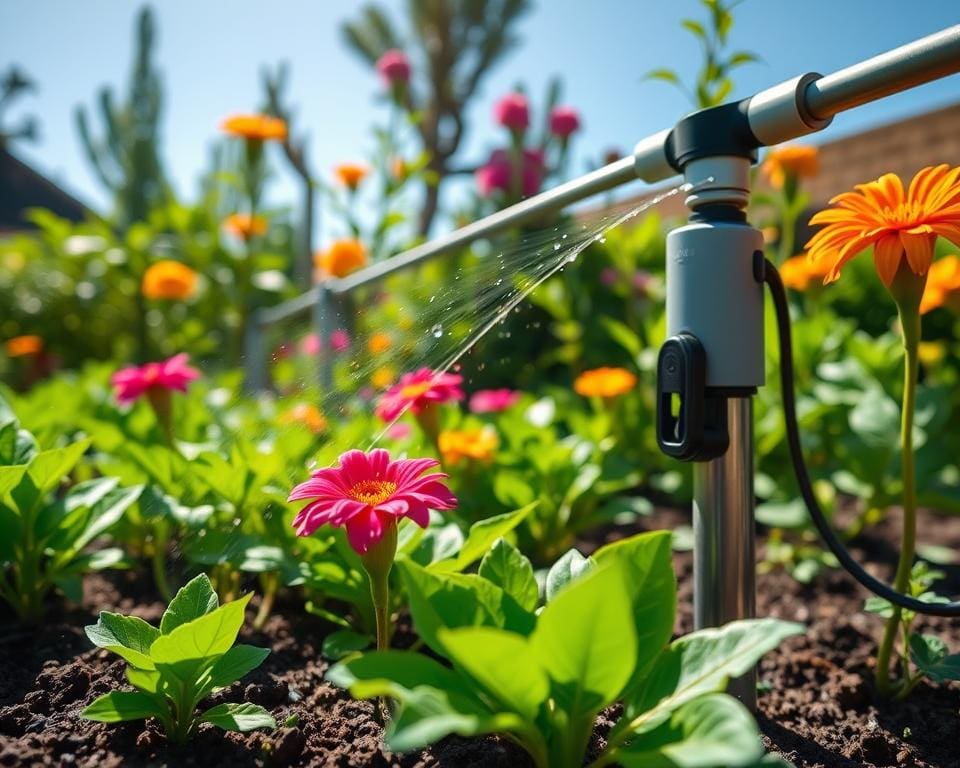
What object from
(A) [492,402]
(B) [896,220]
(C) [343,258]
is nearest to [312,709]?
(B) [896,220]

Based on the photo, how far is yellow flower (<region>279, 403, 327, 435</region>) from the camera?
1.17 m

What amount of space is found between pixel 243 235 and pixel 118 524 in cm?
232

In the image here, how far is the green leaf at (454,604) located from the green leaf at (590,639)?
0.31ft

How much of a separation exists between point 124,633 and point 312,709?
23 cm

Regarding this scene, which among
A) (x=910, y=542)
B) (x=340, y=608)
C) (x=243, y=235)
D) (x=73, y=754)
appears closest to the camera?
(x=73, y=754)

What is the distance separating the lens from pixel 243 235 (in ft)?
10.9

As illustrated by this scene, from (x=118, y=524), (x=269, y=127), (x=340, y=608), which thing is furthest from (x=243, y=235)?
(x=340, y=608)

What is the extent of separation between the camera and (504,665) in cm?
56

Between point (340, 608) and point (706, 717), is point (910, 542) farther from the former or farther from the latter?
point (340, 608)

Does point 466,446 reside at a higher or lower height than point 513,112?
lower

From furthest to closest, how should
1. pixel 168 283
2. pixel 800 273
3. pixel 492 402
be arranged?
pixel 168 283, pixel 800 273, pixel 492 402

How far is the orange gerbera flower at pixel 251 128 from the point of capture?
274 centimetres

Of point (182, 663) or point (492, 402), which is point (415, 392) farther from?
point (492, 402)

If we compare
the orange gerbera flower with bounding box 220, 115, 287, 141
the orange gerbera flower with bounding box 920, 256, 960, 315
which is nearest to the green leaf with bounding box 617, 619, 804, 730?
the orange gerbera flower with bounding box 920, 256, 960, 315
